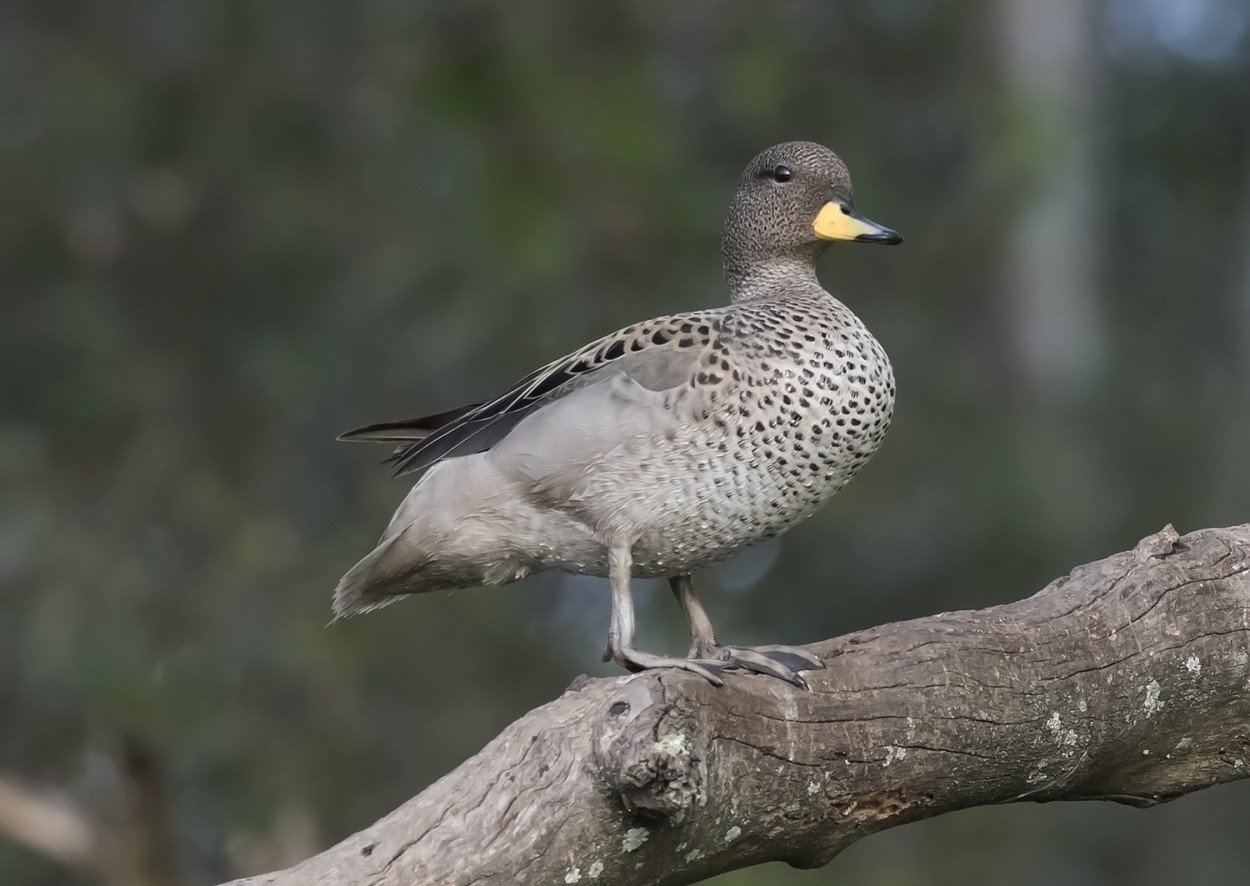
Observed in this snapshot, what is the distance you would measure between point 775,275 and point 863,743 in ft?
4.00

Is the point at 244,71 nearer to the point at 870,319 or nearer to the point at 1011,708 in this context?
the point at 870,319

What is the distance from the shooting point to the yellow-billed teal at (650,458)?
333cm

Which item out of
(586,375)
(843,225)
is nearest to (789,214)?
(843,225)

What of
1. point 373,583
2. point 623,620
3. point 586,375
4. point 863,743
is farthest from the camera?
point 373,583

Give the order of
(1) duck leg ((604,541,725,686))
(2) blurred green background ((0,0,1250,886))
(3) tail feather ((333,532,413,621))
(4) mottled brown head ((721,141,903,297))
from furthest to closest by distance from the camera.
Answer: (2) blurred green background ((0,0,1250,886)), (4) mottled brown head ((721,141,903,297)), (3) tail feather ((333,532,413,621)), (1) duck leg ((604,541,725,686))

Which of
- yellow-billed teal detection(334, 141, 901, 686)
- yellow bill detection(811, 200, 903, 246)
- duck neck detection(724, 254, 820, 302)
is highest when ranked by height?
yellow bill detection(811, 200, 903, 246)

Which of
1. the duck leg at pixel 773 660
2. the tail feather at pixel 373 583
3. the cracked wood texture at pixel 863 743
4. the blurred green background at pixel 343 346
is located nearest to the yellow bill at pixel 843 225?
the cracked wood texture at pixel 863 743

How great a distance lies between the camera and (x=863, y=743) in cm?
303

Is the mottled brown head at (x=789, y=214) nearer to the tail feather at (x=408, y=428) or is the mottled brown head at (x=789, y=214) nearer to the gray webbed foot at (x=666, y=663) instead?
the tail feather at (x=408, y=428)

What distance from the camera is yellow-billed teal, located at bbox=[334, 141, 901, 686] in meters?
3.33

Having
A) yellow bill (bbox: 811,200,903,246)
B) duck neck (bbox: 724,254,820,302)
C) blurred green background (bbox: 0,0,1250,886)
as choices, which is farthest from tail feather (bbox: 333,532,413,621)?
blurred green background (bbox: 0,0,1250,886)

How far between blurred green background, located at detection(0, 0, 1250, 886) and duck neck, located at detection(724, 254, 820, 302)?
256cm

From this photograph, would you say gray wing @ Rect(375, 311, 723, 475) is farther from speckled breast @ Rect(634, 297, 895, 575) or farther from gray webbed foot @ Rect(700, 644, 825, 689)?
gray webbed foot @ Rect(700, 644, 825, 689)

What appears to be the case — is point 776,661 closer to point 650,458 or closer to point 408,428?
point 650,458
